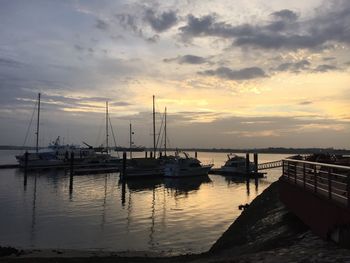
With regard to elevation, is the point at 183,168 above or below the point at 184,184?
above

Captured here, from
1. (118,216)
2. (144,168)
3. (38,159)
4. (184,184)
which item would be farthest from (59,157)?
(118,216)

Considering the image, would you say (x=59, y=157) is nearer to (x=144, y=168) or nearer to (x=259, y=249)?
(x=144, y=168)

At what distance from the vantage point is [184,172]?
69562 mm

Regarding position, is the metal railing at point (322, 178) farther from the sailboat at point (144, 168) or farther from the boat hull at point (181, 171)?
the boat hull at point (181, 171)

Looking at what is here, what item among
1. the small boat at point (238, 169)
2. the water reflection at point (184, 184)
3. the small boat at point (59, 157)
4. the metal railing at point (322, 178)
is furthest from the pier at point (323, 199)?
the small boat at point (59, 157)

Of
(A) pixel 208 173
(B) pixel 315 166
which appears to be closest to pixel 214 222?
(B) pixel 315 166

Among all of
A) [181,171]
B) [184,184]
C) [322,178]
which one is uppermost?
[322,178]

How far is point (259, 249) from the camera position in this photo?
12742mm

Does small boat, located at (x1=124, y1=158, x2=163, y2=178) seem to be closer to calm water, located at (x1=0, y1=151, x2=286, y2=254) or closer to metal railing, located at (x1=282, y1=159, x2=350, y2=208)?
calm water, located at (x1=0, y1=151, x2=286, y2=254)

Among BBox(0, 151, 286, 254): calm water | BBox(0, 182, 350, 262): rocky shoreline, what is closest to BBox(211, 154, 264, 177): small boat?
BBox(0, 151, 286, 254): calm water

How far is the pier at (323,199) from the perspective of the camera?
32.8ft

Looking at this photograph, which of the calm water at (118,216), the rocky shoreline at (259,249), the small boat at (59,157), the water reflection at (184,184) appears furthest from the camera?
the small boat at (59,157)

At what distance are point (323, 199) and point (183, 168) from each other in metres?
58.4

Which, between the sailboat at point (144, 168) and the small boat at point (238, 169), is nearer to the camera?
the sailboat at point (144, 168)
